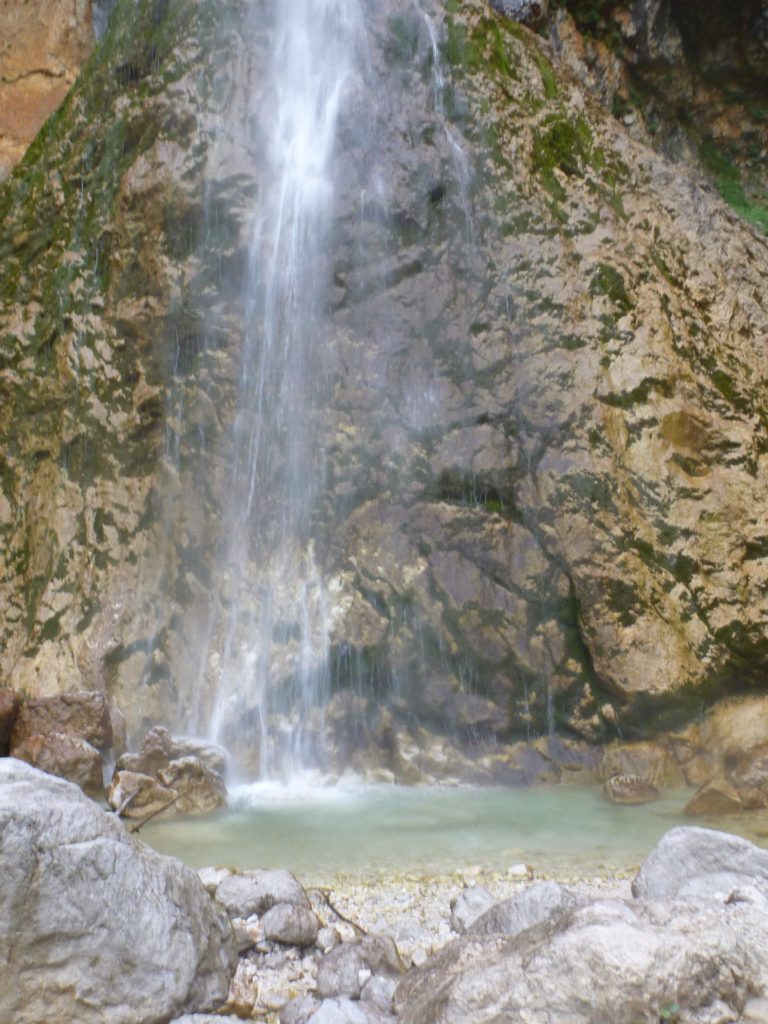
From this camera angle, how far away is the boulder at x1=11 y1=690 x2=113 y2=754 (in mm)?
7066

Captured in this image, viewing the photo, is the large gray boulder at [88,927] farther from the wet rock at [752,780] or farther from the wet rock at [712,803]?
the wet rock at [752,780]

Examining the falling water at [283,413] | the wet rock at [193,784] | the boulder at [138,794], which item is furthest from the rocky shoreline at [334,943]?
the falling water at [283,413]

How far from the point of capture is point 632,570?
7.61 metres

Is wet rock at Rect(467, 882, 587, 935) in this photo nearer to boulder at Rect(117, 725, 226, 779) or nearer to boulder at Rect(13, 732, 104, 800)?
boulder at Rect(117, 725, 226, 779)

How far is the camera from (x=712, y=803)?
589cm

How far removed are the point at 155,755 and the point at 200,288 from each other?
5.42 meters

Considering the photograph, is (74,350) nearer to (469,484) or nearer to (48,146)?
(48,146)

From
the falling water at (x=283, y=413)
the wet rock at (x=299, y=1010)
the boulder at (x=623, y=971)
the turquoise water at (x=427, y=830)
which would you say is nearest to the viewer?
the boulder at (x=623, y=971)

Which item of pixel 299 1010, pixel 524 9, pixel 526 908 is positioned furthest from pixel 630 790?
pixel 524 9

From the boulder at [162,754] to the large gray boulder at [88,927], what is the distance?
3.57m

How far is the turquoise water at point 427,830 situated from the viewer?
4922mm

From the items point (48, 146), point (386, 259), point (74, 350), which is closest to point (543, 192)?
point (386, 259)

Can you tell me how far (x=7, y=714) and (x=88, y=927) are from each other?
4.71 metres

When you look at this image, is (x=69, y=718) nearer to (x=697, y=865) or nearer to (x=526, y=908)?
(x=526, y=908)
